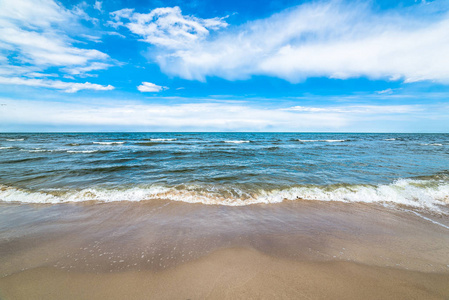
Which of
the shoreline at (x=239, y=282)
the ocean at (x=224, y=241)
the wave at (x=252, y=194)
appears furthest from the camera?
the wave at (x=252, y=194)

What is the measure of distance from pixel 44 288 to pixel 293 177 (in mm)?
8922

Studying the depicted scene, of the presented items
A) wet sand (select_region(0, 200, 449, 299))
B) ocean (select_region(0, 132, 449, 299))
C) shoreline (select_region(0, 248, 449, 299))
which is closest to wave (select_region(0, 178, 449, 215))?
ocean (select_region(0, 132, 449, 299))

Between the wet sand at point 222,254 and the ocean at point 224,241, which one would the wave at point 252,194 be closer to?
the ocean at point 224,241

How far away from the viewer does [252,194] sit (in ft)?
22.5

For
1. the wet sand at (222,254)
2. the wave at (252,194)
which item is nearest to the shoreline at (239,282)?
the wet sand at (222,254)

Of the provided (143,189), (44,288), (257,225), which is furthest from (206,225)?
(143,189)

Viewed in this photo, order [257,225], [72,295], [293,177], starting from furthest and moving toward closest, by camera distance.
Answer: [293,177] < [257,225] < [72,295]

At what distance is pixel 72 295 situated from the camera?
103 inches

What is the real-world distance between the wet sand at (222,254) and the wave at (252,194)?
0.98 m

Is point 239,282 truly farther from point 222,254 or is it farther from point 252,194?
point 252,194

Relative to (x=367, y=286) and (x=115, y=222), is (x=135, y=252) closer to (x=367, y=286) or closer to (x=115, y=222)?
(x=115, y=222)

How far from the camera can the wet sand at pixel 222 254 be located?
2.67 metres

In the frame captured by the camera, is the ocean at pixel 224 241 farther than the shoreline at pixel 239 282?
Yes

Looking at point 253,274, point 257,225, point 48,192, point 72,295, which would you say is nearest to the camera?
point 72,295
